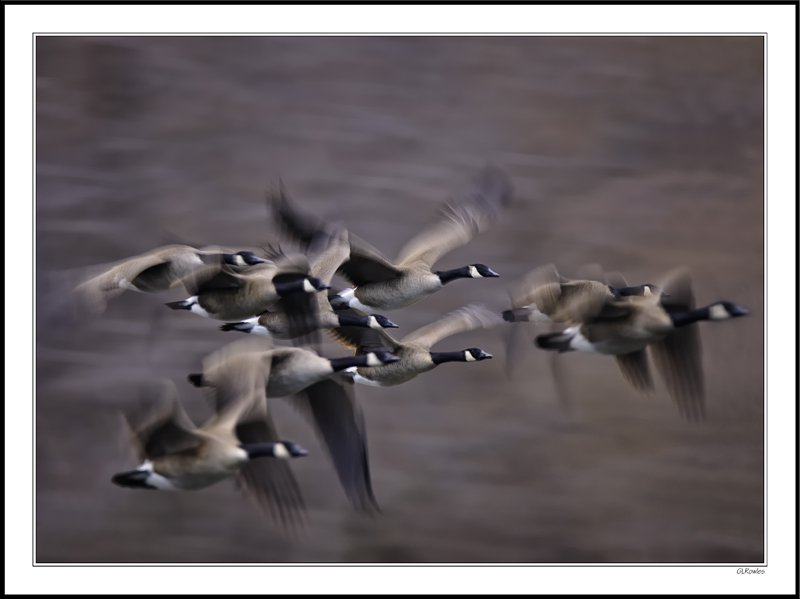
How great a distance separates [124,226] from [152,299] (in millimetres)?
400

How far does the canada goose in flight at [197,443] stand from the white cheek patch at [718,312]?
74cm

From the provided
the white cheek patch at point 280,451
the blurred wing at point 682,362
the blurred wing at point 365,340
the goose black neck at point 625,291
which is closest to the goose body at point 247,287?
the blurred wing at point 365,340

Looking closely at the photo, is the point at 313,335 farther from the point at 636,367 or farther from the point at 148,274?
the point at 636,367

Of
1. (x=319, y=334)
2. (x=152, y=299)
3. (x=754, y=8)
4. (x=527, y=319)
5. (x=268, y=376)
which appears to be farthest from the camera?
(x=152, y=299)

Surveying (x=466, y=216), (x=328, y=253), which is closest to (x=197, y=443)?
(x=328, y=253)

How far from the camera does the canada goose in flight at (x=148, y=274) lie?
5.15 feet

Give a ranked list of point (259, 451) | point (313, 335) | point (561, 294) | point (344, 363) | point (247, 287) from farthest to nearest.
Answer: point (313, 335)
point (247, 287)
point (344, 363)
point (561, 294)
point (259, 451)

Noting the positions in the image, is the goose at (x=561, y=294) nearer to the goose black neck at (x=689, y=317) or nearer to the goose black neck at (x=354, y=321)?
the goose black neck at (x=689, y=317)

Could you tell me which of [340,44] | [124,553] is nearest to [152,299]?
[124,553]

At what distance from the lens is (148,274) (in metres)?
1.68

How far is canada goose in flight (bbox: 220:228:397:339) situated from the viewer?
5.48 ft

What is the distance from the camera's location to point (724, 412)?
347 cm

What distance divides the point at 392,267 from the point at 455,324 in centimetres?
28

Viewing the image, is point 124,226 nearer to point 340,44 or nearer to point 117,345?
point 117,345
